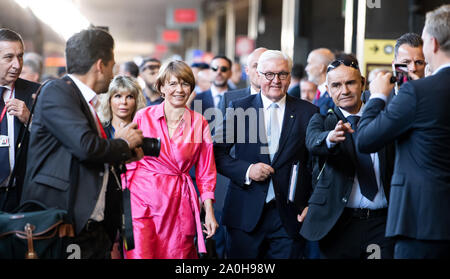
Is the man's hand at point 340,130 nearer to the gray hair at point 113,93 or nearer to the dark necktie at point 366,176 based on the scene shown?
the dark necktie at point 366,176

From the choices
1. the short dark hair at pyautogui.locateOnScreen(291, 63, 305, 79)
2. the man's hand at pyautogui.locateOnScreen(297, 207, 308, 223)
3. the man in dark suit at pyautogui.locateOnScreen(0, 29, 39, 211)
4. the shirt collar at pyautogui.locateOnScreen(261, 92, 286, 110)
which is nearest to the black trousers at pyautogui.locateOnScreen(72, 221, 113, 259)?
the man in dark suit at pyautogui.locateOnScreen(0, 29, 39, 211)

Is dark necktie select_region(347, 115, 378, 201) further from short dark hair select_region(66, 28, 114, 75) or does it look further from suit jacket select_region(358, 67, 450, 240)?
short dark hair select_region(66, 28, 114, 75)

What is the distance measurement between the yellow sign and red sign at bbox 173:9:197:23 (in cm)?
2471

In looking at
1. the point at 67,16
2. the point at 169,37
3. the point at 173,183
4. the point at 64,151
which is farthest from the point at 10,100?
the point at 169,37

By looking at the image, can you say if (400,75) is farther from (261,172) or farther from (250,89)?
(250,89)

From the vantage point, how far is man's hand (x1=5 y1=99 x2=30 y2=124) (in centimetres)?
450

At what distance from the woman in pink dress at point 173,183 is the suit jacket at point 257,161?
222 mm

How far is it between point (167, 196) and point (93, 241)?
103 cm

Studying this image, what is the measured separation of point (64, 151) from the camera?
328 centimetres

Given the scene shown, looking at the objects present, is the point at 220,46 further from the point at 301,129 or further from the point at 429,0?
the point at 301,129

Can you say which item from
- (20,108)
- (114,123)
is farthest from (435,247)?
(114,123)

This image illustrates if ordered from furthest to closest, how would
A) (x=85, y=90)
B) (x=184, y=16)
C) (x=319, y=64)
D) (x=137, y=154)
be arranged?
(x=184, y=16) → (x=319, y=64) → (x=137, y=154) → (x=85, y=90)

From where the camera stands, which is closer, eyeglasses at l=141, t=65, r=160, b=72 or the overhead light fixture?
eyeglasses at l=141, t=65, r=160, b=72

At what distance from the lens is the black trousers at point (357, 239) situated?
13.7ft
